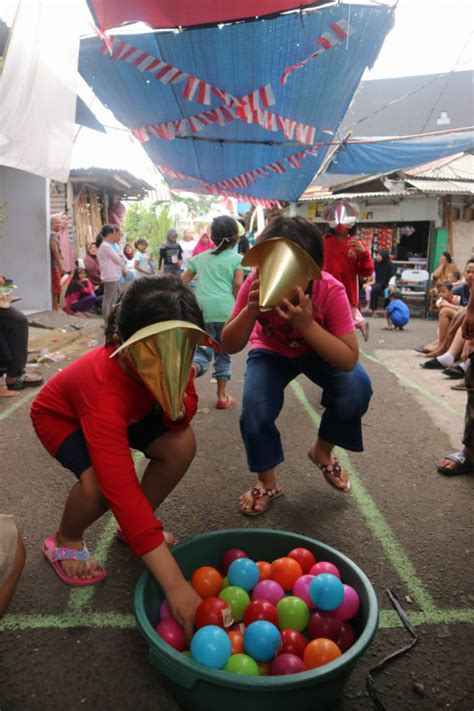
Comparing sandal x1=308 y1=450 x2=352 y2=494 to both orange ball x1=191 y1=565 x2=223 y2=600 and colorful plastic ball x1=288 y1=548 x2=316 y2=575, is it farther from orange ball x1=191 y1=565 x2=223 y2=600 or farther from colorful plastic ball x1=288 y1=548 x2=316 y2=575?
orange ball x1=191 y1=565 x2=223 y2=600

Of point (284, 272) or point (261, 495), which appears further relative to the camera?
point (261, 495)

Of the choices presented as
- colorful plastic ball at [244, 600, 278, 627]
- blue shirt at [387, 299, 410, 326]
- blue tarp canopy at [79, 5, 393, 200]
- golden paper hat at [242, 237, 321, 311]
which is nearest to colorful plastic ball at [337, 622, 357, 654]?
colorful plastic ball at [244, 600, 278, 627]

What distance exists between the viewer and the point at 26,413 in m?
4.37

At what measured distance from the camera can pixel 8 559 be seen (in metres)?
1.40

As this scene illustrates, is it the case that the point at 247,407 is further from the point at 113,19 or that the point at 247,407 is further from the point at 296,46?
the point at 296,46

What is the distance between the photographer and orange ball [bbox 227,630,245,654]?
1.71 meters

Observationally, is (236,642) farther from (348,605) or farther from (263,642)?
(348,605)

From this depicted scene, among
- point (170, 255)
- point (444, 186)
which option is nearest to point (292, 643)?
point (170, 255)

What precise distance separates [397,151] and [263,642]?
7.88 m

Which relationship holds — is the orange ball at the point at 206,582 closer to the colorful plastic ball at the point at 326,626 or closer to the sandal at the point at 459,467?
the colorful plastic ball at the point at 326,626

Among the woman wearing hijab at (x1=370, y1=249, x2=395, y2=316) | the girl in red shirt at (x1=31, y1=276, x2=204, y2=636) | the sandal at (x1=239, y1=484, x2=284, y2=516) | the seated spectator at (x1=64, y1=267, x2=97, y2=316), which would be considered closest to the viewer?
the girl in red shirt at (x1=31, y1=276, x2=204, y2=636)

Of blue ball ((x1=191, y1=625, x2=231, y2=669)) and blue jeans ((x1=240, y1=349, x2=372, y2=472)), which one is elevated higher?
blue jeans ((x1=240, y1=349, x2=372, y2=472))

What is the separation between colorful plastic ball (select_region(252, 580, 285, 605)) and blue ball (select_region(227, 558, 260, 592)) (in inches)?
1.2

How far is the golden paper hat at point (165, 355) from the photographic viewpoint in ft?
5.34
